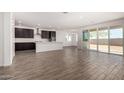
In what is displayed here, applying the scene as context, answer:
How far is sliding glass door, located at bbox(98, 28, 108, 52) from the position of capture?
9141 mm

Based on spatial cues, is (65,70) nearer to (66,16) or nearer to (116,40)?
(66,16)

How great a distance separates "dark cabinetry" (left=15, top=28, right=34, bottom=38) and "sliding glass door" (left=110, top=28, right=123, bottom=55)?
7.82 m

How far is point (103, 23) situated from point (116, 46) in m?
2.20

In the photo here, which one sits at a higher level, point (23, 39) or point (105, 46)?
point (23, 39)

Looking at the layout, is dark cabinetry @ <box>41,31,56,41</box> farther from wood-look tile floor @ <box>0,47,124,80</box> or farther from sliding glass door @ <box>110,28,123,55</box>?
wood-look tile floor @ <box>0,47,124,80</box>

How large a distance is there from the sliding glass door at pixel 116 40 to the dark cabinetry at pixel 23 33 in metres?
7.82

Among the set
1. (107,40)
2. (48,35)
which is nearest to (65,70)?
(107,40)

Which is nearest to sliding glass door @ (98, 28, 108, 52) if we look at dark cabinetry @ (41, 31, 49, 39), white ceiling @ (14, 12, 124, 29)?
white ceiling @ (14, 12, 124, 29)

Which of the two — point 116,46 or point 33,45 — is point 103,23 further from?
point 33,45

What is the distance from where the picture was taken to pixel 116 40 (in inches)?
324

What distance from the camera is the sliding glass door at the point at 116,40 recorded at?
7.91m

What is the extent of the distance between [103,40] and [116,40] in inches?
49.3
